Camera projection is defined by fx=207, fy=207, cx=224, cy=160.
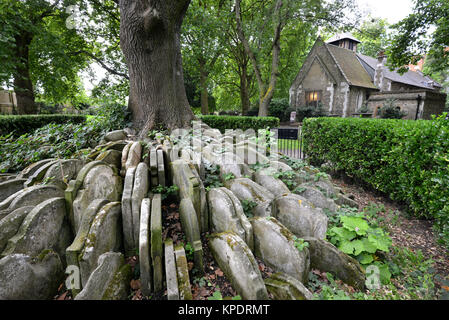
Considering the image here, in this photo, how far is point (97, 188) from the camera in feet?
9.13

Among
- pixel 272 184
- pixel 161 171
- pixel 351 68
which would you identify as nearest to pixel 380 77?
pixel 351 68

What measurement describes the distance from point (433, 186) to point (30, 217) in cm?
559

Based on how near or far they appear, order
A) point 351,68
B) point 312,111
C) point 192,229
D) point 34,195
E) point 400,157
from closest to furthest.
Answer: point 192,229
point 34,195
point 400,157
point 312,111
point 351,68

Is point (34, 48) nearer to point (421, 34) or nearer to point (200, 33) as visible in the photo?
point (200, 33)

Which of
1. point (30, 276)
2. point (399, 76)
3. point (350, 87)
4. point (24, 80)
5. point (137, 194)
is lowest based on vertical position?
point (30, 276)

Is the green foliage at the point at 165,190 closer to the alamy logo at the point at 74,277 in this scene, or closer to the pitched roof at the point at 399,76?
the alamy logo at the point at 74,277

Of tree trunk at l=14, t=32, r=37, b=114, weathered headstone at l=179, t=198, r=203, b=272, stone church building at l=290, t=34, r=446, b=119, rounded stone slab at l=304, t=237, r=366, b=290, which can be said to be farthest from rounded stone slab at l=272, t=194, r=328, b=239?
stone church building at l=290, t=34, r=446, b=119

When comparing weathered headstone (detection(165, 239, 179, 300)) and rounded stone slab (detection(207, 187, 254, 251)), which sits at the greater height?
rounded stone slab (detection(207, 187, 254, 251))

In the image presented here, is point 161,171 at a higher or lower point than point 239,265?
higher

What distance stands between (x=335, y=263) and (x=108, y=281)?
2.58 metres

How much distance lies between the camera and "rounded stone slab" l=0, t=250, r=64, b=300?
A: 1.79 metres

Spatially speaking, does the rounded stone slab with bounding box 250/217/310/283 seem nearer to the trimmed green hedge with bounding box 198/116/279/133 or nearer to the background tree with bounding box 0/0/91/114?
the trimmed green hedge with bounding box 198/116/279/133

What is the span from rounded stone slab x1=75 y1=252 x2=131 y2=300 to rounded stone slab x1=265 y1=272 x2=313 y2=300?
4.86ft

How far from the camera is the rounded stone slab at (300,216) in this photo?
2889 millimetres
